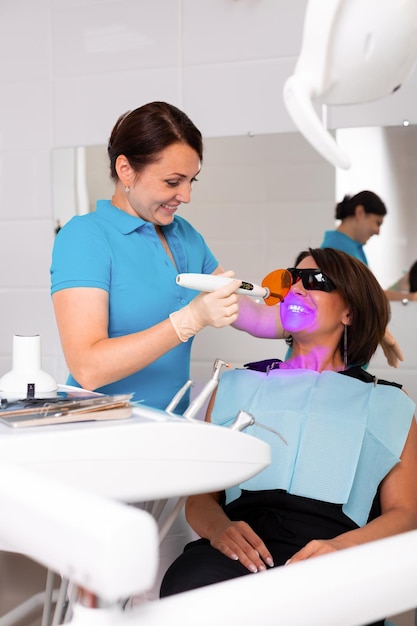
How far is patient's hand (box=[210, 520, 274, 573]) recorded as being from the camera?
172 cm

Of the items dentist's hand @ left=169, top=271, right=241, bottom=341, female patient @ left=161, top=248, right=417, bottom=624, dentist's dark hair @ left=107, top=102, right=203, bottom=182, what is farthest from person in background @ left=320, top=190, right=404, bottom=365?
dentist's hand @ left=169, top=271, right=241, bottom=341

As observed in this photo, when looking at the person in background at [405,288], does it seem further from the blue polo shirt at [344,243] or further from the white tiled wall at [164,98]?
the white tiled wall at [164,98]

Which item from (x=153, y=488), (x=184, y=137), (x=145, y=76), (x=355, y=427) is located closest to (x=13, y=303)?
(x=145, y=76)

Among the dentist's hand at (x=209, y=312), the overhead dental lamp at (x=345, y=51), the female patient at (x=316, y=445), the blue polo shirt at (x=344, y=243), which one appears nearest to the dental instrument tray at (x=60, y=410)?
the dentist's hand at (x=209, y=312)

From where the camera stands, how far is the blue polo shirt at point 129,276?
1.85 metres

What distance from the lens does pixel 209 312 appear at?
1.67 m

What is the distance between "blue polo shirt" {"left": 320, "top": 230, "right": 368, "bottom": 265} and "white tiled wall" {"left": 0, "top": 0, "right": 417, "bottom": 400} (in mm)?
36

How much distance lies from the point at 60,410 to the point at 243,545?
2.02 feet

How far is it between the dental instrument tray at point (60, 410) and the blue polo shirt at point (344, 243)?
1363mm

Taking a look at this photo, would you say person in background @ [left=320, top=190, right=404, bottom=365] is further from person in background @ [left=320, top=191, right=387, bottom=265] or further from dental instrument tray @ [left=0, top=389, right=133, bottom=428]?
dental instrument tray @ [left=0, top=389, right=133, bottom=428]

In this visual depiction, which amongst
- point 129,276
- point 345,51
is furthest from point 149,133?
point 345,51

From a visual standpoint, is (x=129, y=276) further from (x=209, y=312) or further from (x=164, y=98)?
(x=164, y=98)

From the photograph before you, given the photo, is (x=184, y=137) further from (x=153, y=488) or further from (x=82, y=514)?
(x=82, y=514)

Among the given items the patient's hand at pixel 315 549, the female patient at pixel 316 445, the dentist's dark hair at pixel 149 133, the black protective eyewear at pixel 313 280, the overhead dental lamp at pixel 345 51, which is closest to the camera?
the overhead dental lamp at pixel 345 51
